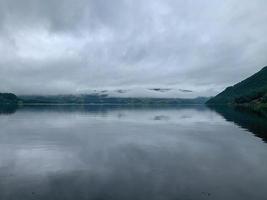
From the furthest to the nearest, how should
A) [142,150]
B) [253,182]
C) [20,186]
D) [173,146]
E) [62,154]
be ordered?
[173,146] < [142,150] < [62,154] < [253,182] < [20,186]

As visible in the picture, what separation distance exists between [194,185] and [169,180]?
3053 mm

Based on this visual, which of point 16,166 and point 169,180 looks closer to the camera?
point 169,180

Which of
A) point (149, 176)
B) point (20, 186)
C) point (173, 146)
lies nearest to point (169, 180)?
point (149, 176)

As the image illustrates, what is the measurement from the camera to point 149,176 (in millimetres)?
34562

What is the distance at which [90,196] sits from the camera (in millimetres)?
27156

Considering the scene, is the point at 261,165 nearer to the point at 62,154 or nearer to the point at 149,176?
the point at 149,176

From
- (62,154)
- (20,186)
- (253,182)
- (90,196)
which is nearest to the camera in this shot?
(90,196)

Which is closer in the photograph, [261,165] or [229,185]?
[229,185]

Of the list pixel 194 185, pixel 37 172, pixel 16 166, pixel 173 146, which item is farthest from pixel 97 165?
pixel 173 146

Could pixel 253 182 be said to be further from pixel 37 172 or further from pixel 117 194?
pixel 37 172

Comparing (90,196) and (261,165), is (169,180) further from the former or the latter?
(261,165)

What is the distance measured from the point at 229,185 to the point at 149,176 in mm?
9277

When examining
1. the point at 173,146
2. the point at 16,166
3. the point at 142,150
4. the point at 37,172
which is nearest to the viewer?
the point at 37,172

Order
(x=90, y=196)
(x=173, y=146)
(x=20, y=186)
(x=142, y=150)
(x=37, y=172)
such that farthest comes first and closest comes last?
(x=173, y=146) < (x=142, y=150) < (x=37, y=172) < (x=20, y=186) < (x=90, y=196)
